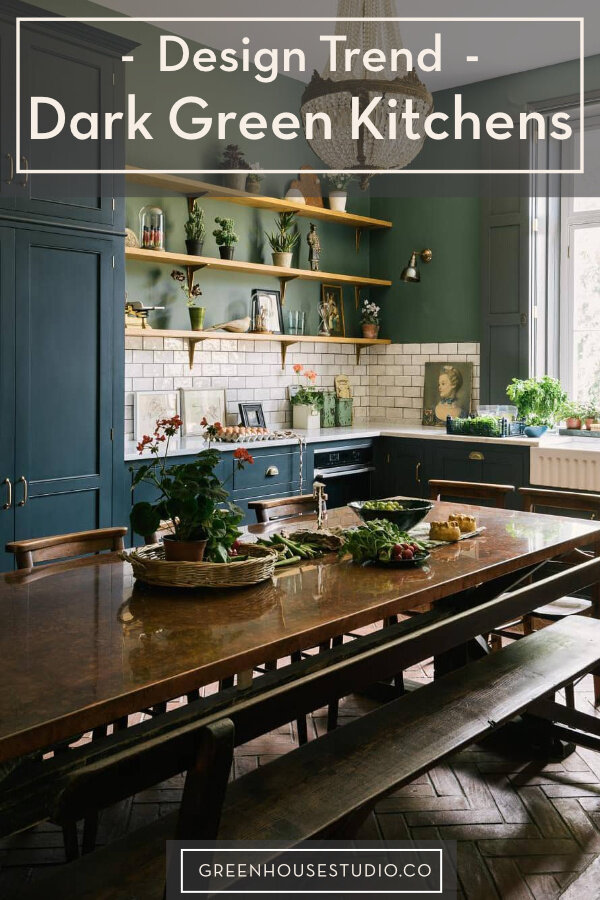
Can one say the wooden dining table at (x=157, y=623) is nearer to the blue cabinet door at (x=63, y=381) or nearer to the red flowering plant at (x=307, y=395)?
the blue cabinet door at (x=63, y=381)

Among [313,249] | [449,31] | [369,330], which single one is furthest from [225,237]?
[449,31]

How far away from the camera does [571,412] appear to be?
6.61 metres

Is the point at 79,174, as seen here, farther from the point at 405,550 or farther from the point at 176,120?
the point at 405,550

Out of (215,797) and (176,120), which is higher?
(176,120)

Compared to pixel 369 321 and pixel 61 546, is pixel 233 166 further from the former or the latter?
pixel 61 546

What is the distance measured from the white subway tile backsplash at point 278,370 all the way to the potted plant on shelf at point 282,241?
656 mm

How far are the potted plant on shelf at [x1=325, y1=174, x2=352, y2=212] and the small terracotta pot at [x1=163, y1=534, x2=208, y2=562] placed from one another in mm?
5041

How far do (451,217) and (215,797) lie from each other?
249 inches

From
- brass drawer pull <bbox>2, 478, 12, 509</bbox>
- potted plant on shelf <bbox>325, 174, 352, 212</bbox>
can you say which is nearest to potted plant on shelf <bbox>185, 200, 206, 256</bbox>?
potted plant on shelf <bbox>325, 174, 352, 212</bbox>

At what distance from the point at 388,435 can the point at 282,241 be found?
1.73 m

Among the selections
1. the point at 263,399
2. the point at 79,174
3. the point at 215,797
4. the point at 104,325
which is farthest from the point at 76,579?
the point at 263,399

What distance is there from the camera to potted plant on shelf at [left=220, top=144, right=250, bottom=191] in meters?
6.13

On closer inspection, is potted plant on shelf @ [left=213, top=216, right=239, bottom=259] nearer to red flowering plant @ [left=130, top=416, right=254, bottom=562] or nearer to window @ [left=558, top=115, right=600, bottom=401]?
window @ [left=558, top=115, right=600, bottom=401]

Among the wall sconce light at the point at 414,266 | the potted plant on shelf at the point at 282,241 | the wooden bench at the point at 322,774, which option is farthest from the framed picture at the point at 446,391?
the wooden bench at the point at 322,774
